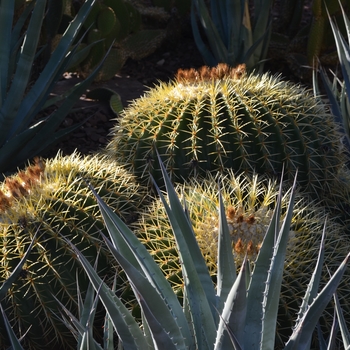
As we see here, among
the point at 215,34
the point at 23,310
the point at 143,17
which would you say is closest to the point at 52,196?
the point at 23,310

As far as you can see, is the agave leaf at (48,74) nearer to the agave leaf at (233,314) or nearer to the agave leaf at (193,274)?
the agave leaf at (193,274)

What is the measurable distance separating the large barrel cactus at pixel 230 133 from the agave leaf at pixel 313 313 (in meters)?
1.27

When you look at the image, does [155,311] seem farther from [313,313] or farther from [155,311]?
[313,313]

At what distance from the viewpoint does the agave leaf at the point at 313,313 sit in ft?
4.01

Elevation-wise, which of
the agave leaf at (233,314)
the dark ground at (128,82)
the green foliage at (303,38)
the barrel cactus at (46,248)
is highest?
the agave leaf at (233,314)

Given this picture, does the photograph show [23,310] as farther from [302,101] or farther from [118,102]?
[118,102]

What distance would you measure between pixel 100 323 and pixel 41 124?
4.50 feet

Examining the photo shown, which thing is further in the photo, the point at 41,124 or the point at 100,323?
the point at 41,124

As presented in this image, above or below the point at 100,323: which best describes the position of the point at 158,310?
above

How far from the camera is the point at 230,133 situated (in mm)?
2523

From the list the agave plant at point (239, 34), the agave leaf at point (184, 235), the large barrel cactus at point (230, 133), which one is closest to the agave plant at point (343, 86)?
the large barrel cactus at point (230, 133)

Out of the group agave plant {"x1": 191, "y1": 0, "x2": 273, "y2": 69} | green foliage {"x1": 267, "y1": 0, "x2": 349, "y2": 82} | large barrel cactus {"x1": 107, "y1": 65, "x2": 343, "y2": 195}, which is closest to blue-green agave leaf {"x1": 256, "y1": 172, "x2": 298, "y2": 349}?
large barrel cactus {"x1": 107, "y1": 65, "x2": 343, "y2": 195}

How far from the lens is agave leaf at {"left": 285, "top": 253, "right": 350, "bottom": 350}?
1.22 meters

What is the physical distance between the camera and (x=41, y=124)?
10.8ft
